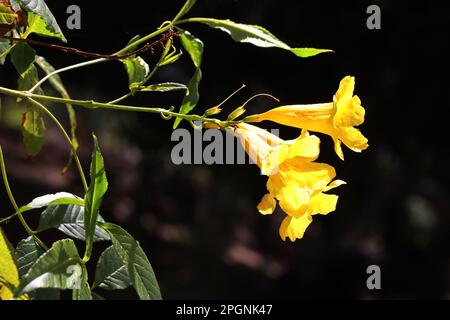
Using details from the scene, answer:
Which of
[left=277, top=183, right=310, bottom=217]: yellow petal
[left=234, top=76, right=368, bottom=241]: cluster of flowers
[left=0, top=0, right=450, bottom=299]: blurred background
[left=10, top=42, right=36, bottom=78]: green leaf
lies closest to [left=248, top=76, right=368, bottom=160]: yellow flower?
[left=234, top=76, right=368, bottom=241]: cluster of flowers

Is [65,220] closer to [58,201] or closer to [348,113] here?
[58,201]

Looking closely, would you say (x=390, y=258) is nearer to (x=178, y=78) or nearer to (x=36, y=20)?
(x=178, y=78)

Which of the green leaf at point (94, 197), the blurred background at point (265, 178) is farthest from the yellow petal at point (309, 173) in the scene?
the blurred background at point (265, 178)

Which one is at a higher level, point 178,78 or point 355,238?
point 178,78

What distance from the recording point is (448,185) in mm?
4527

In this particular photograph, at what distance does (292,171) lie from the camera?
91cm

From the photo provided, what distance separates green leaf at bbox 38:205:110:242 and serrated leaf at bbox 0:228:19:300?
0.35 ft

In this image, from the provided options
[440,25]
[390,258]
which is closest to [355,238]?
[390,258]

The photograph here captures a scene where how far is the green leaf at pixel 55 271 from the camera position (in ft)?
2.47

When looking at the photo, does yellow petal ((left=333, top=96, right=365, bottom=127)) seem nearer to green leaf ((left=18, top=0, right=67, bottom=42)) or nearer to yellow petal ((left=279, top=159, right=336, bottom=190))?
yellow petal ((left=279, top=159, right=336, bottom=190))

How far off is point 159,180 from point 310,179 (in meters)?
4.59

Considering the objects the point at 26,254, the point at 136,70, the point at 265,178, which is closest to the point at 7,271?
the point at 26,254

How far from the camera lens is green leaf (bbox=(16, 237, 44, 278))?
0.94 m

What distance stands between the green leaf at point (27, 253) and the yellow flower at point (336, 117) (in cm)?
35
